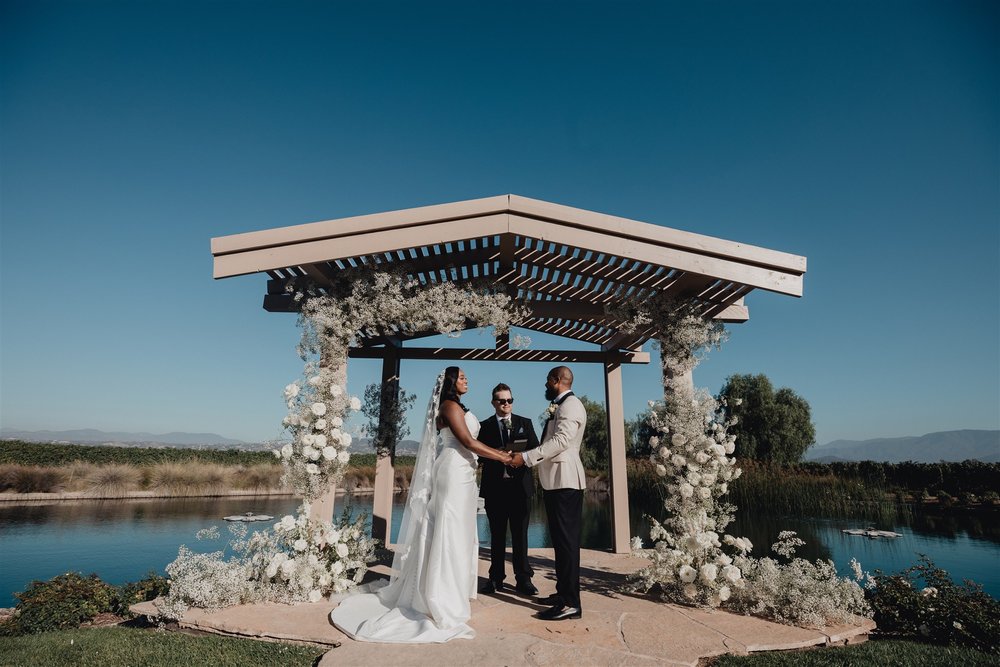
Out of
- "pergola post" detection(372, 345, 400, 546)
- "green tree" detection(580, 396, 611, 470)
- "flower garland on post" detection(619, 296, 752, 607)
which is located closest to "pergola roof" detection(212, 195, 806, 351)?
"flower garland on post" detection(619, 296, 752, 607)

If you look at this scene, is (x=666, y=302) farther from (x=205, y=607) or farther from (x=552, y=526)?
(x=205, y=607)

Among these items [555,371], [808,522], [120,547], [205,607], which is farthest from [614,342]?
[120,547]

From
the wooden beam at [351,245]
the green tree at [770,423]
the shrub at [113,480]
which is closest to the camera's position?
the wooden beam at [351,245]

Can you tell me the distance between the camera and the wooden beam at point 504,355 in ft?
22.0

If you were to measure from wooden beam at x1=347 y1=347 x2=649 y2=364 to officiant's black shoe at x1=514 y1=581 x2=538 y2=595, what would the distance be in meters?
3.14

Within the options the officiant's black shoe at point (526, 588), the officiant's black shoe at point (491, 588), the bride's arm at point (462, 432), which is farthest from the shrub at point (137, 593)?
the officiant's black shoe at point (526, 588)

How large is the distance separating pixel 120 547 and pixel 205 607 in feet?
19.7

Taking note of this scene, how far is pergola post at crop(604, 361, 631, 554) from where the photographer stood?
6.86 m

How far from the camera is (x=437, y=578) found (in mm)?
3812

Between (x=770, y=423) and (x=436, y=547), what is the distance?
29.7 metres

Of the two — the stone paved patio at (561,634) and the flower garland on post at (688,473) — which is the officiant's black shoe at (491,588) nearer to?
the stone paved patio at (561,634)

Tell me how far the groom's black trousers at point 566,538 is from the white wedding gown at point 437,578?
27.2 inches

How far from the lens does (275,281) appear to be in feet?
17.8

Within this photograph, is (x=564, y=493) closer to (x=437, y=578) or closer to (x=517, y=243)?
(x=437, y=578)
